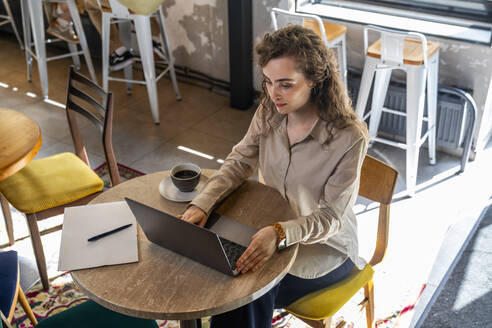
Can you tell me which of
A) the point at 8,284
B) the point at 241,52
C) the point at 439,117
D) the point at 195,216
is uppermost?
the point at 195,216

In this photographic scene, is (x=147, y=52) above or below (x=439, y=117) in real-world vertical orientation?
above

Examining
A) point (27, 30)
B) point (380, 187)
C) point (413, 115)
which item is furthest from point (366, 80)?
point (27, 30)

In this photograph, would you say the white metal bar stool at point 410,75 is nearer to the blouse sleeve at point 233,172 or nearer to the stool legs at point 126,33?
the blouse sleeve at point 233,172

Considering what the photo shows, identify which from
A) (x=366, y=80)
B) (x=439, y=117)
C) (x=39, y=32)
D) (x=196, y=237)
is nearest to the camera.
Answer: (x=196, y=237)

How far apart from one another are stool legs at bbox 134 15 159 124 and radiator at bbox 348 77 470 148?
4.80 feet

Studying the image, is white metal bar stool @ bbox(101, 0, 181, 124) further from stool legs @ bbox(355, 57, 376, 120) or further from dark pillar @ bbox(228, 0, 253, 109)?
stool legs @ bbox(355, 57, 376, 120)

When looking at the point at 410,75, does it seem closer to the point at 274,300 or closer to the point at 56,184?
the point at 274,300

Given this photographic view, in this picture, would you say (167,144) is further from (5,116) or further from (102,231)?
(102,231)

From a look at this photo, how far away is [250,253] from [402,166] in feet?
7.47

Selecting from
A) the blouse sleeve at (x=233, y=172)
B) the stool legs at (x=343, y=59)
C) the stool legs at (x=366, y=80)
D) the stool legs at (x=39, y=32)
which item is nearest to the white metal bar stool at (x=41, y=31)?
the stool legs at (x=39, y=32)

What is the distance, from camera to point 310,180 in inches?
71.4

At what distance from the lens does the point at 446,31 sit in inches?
130

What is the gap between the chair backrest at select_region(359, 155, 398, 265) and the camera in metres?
1.87

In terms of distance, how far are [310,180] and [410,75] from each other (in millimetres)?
1551
